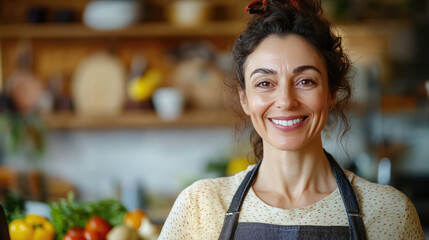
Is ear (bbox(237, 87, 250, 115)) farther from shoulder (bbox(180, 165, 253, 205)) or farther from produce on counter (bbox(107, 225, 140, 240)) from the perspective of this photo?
produce on counter (bbox(107, 225, 140, 240))

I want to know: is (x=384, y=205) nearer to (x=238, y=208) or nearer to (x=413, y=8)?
(x=238, y=208)

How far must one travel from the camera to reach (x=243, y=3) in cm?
361

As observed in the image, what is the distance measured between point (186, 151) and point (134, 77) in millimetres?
672

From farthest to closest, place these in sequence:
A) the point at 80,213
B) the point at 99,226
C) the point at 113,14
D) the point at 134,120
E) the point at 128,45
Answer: the point at 128,45 → the point at 134,120 → the point at 113,14 → the point at 80,213 → the point at 99,226

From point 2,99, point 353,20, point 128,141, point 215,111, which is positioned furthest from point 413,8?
point 2,99

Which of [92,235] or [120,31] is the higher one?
[120,31]

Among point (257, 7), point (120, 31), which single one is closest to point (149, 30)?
point (120, 31)

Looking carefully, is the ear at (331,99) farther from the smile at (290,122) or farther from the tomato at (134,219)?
the tomato at (134,219)

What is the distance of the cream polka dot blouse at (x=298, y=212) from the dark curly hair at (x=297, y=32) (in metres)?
0.27

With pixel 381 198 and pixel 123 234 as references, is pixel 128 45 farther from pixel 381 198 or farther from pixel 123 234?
pixel 381 198

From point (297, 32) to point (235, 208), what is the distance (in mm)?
458

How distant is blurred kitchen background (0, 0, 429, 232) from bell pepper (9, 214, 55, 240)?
151 centimetres

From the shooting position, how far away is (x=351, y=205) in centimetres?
123

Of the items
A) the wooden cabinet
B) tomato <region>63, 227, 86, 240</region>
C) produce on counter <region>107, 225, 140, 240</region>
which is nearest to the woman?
produce on counter <region>107, 225, 140, 240</region>
